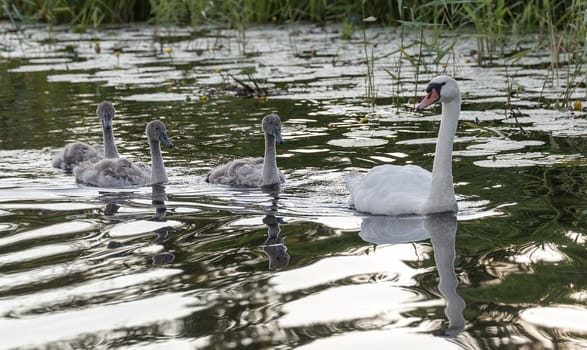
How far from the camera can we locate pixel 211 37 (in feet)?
60.4

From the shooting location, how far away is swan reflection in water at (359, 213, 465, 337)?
4500 mm

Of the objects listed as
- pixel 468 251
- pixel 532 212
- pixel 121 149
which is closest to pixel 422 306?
pixel 468 251

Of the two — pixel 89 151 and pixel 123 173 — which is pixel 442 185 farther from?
pixel 89 151

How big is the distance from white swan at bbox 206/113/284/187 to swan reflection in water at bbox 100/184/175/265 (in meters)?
0.46

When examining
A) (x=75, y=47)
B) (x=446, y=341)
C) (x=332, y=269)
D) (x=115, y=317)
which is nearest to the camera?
(x=446, y=341)

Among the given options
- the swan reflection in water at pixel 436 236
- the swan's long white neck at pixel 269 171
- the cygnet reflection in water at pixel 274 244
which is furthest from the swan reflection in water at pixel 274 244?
the swan's long white neck at pixel 269 171

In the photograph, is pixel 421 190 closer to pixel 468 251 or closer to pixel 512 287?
pixel 468 251

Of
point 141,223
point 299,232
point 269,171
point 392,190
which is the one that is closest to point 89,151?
point 269,171

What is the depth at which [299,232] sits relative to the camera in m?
6.05

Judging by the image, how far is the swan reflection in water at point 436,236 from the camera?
14.8ft

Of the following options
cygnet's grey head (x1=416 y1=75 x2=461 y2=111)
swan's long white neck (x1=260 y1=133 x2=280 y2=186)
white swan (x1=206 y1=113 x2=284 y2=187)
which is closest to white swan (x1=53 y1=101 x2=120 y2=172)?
white swan (x1=206 y1=113 x2=284 y2=187)

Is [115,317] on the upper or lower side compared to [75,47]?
lower

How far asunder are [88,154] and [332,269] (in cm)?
451

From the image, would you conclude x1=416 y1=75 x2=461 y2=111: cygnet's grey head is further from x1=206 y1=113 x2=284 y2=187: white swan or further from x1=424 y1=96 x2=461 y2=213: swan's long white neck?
x1=206 y1=113 x2=284 y2=187: white swan
